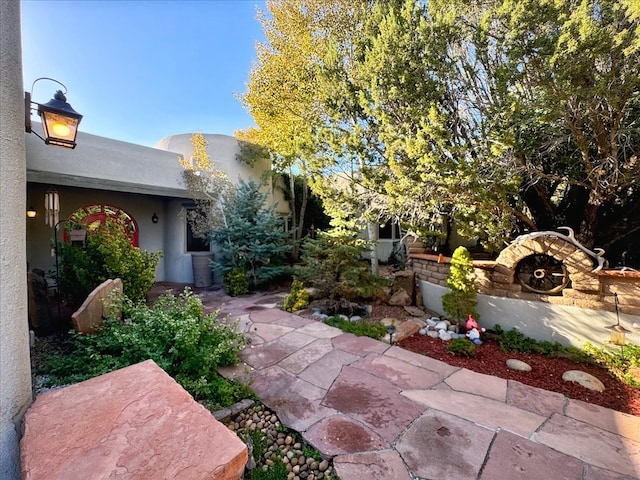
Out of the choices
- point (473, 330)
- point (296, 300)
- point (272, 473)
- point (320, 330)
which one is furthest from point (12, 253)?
point (473, 330)

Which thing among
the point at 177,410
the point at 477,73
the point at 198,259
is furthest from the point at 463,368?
the point at 198,259

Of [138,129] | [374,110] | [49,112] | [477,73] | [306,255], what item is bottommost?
[306,255]

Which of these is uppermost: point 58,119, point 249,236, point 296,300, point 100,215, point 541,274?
point 58,119

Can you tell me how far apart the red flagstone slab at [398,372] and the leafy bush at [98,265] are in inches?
180

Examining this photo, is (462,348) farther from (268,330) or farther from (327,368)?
(268,330)

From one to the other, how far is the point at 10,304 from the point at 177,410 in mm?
1152

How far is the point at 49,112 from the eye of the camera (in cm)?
331

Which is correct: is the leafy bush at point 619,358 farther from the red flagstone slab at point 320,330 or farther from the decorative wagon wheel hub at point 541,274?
the red flagstone slab at point 320,330

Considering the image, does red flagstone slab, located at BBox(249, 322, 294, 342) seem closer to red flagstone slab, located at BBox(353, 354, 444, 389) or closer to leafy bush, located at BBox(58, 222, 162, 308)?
red flagstone slab, located at BBox(353, 354, 444, 389)

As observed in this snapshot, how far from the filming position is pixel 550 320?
4.52 metres

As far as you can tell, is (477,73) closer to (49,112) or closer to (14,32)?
(14,32)

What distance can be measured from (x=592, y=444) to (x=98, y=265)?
23.9 ft

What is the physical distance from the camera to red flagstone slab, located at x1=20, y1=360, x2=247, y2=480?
1.31 metres

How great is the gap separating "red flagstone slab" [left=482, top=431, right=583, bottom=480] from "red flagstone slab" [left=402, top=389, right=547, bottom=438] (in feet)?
0.63
